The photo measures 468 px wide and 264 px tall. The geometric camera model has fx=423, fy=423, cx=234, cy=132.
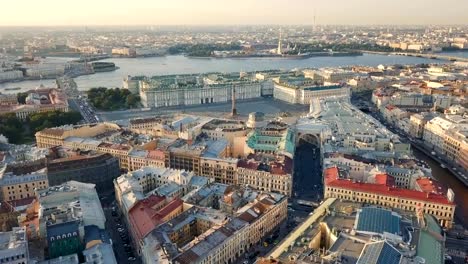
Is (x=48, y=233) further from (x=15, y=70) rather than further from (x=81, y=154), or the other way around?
(x=15, y=70)

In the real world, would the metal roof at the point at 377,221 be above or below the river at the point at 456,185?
above

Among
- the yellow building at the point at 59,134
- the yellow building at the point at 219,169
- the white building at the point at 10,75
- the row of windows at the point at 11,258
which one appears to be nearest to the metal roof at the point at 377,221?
the yellow building at the point at 219,169

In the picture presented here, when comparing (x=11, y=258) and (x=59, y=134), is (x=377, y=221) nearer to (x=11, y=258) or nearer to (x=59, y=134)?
(x=11, y=258)

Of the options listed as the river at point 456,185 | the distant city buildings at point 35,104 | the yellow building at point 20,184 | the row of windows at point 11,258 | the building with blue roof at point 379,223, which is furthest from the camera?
the distant city buildings at point 35,104

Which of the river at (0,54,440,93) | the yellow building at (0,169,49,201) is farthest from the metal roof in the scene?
the river at (0,54,440,93)

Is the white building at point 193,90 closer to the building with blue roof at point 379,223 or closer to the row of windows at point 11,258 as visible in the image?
the building with blue roof at point 379,223

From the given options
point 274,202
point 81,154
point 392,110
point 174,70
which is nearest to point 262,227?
point 274,202
